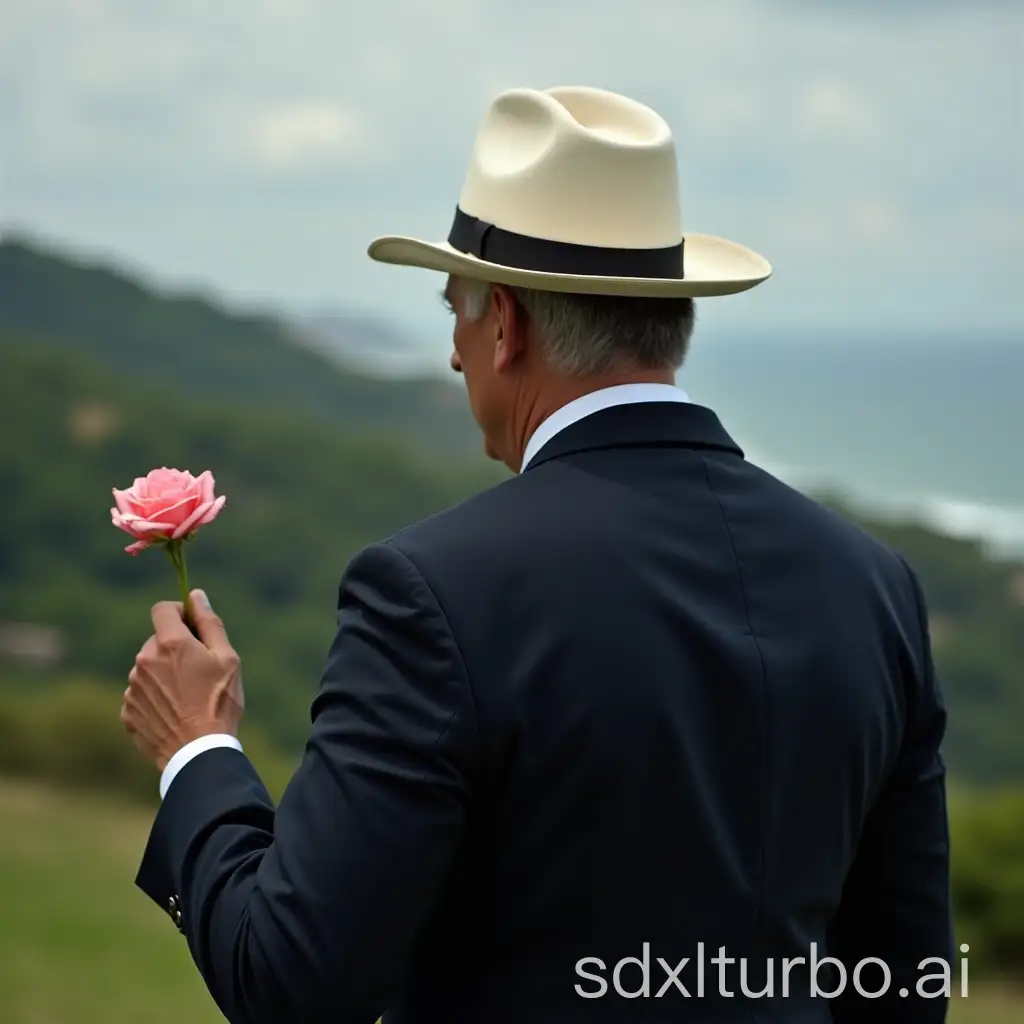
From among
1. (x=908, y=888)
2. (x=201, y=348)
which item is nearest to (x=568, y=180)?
(x=908, y=888)

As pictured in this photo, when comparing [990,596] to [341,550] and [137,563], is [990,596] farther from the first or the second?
[137,563]

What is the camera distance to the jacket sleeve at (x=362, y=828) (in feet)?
4.70

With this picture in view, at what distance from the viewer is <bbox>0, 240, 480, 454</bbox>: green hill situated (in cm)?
6312

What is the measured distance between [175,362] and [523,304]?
6508 cm

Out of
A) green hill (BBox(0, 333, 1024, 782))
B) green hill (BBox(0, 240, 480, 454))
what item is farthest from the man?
green hill (BBox(0, 240, 480, 454))

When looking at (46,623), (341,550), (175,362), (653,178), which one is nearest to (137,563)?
(46,623)

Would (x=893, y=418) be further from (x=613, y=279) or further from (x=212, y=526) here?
(x=613, y=279)

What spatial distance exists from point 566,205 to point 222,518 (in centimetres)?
5263

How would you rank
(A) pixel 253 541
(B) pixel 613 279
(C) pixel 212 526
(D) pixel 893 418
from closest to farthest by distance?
(B) pixel 613 279
(A) pixel 253 541
(C) pixel 212 526
(D) pixel 893 418

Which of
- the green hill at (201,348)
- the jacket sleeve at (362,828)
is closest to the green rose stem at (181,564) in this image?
the jacket sleeve at (362,828)

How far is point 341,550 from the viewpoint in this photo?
165ft

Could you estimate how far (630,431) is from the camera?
1639 mm

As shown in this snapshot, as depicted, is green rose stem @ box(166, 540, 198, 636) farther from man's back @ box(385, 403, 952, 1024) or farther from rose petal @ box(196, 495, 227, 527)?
man's back @ box(385, 403, 952, 1024)

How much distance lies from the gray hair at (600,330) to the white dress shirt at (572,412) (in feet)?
0.07
